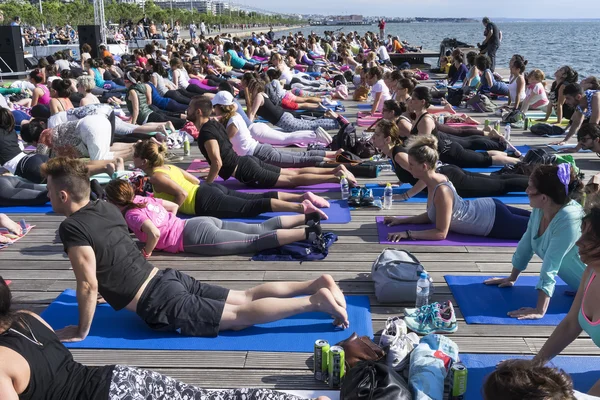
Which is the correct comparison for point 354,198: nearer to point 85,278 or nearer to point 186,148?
point 186,148

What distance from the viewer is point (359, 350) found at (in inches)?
125

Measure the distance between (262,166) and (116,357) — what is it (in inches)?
142

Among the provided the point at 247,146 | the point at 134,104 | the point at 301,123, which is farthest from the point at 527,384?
the point at 134,104

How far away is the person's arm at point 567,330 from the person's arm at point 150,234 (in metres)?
2.87

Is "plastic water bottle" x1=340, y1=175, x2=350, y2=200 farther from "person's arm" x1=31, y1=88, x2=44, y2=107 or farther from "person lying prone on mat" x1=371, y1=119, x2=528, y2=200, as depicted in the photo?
"person's arm" x1=31, y1=88, x2=44, y2=107

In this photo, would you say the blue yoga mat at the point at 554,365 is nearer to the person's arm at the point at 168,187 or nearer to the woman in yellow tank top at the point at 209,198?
the woman in yellow tank top at the point at 209,198

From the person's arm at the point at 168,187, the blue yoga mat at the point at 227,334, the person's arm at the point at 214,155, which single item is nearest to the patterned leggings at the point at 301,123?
the person's arm at the point at 214,155

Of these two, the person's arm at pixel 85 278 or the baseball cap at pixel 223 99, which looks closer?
the person's arm at pixel 85 278

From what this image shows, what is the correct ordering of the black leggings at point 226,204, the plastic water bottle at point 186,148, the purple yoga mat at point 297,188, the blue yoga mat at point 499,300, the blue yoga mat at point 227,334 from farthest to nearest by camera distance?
the plastic water bottle at point 186,148, the purple yoga mat at point 297,188, the black leggings at point 226,204, the blue yoga mat at point 499,300, the blue yoga mat at point 227,334

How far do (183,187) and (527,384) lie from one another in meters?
4.23

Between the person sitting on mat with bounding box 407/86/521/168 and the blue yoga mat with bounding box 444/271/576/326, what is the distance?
107 inches

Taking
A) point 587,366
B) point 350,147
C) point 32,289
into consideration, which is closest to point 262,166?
point 350,147

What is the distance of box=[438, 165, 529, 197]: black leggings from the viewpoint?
593 cm

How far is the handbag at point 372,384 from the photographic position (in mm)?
2717
